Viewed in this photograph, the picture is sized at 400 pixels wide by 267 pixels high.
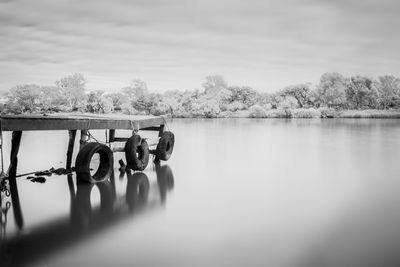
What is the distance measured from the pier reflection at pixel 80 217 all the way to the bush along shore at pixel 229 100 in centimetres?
4910

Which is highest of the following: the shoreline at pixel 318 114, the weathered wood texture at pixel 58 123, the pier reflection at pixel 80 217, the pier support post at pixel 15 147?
the weathered wood texture at pixel 58 123

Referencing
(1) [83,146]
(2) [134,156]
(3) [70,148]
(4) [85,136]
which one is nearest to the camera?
(1) [83,146]

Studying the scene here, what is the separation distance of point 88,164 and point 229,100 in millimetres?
63294

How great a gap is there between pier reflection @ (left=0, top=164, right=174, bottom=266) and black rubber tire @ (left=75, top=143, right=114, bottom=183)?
0.16 m

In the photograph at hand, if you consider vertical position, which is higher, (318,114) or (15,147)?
(15,147)

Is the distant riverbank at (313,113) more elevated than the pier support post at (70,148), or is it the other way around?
the pier support post at (70,148)

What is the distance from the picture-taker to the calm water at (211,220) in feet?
12.7

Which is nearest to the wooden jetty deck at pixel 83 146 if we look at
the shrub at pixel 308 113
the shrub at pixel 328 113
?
the shrub at pixel 308 113

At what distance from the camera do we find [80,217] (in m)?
5.28

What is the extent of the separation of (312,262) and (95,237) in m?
2.35

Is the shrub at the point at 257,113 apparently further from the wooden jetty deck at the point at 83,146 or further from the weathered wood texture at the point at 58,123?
the weathered wood texture at the point at 58,123

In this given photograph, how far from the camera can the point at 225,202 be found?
20.1 ft

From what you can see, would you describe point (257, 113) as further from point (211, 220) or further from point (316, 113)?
point (211, 220)

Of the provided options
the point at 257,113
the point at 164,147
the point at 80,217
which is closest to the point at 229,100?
the point at 257,113
